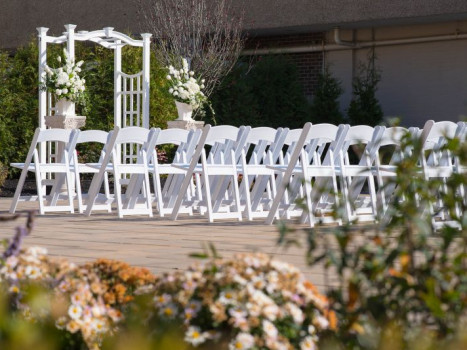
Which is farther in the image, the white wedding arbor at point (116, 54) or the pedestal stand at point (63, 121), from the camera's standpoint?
the white wedding arbor at point (116, 54)

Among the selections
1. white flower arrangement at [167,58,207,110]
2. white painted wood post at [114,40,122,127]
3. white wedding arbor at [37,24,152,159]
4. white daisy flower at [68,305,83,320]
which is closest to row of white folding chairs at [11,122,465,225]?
white flower arrangement at [167,58,207,110]

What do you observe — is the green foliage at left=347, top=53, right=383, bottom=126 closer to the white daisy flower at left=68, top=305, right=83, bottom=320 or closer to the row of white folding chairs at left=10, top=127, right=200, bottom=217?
the row of white folding chairs at left=10, top=127, right=200, bottom=217

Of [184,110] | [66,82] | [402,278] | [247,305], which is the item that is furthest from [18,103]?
[402,278]

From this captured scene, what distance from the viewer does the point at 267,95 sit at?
18.2m

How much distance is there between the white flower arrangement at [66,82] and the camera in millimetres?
12508

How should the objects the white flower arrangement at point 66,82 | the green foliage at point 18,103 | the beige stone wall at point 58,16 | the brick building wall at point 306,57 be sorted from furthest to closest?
the beige stone wall at point 58,16
the brick building wall at point 306,57
the green foliage at point 18,103
the white flower arrangement at point 66,82

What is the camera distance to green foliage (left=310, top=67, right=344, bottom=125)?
58.6 ft

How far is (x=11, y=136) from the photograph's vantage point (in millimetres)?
14922

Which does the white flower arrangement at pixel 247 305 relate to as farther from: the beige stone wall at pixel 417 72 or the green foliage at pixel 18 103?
the beige stone wall at pixel 417 72

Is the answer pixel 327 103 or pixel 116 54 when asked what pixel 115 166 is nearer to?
pixel 116 54

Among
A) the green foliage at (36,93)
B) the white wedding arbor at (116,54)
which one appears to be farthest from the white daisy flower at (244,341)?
the green foliage at (36,93)

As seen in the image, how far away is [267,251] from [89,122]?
9.94 m

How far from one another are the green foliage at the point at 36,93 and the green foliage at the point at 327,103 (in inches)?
123

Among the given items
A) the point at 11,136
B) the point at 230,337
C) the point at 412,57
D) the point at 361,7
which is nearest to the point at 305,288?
the point at 230,337
